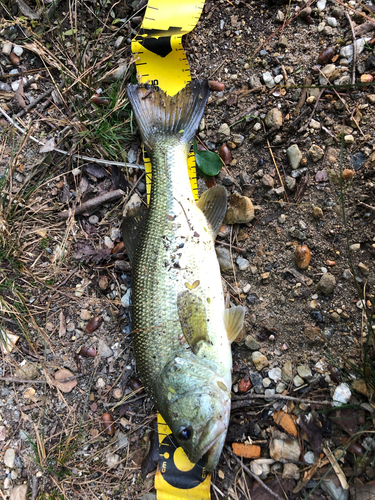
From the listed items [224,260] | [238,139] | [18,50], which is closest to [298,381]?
[224,260]

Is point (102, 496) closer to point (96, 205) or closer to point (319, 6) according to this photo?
point (96, 205)

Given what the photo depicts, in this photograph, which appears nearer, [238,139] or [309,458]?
[309,458]

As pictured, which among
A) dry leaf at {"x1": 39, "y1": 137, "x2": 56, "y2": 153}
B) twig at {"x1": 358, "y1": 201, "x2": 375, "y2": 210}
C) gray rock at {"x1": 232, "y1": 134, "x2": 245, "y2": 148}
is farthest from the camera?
dry leaf at {"x1": 39, "y1": 137, "x2": 56, "y2": 153}

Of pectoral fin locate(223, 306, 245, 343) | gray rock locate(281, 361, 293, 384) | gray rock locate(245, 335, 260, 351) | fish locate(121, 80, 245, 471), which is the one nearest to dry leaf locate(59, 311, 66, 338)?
fish locate(121, 80, 245, 471)

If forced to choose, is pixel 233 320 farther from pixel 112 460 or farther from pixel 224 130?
pixel 224 130

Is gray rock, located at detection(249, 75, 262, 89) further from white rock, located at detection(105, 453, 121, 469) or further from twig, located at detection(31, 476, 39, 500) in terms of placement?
twig, located at detection(31, 476, 39, 500)

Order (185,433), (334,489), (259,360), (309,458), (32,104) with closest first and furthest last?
(185,433)
(334,489)
(309,458)
(259,360)
(32,104)

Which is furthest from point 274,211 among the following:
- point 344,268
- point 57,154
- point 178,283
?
point 57,154
